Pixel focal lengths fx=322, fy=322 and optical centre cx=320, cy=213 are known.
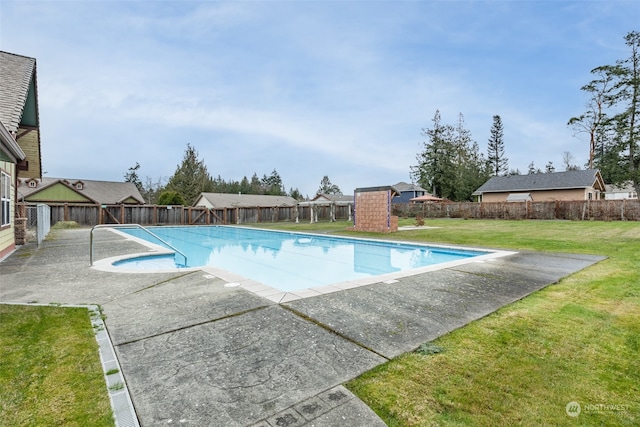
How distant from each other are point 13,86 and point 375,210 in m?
13.2

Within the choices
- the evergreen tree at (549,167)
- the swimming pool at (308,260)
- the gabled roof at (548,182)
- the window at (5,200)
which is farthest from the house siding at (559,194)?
the window at (5,200)

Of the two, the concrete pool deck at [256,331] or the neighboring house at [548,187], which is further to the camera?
A: the neighboring house at [548,187]

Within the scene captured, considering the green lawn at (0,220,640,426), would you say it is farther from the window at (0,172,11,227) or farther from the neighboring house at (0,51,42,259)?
the window at (0,172,11,227)

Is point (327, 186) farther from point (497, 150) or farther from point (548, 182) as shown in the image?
point (548, 182)

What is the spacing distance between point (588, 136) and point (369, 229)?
102 feet

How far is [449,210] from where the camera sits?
28016 millimetres

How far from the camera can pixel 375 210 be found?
15.9 m

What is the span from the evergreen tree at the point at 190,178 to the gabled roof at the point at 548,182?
34599 millimetres

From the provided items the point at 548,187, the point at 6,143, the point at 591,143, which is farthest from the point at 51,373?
the point at 591,143

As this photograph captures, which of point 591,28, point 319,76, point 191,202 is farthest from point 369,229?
point 191,202

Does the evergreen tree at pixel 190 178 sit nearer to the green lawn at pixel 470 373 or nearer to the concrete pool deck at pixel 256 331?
the concrete pool deck at pixel 256 331

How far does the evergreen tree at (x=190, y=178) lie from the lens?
1715 inches

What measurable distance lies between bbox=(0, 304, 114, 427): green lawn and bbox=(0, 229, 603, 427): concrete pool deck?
0.74 feet

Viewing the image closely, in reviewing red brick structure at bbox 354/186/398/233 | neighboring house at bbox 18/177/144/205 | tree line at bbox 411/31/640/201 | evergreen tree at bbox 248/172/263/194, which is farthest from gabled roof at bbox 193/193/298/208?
red brick structure at bbox 354/186/398/233
